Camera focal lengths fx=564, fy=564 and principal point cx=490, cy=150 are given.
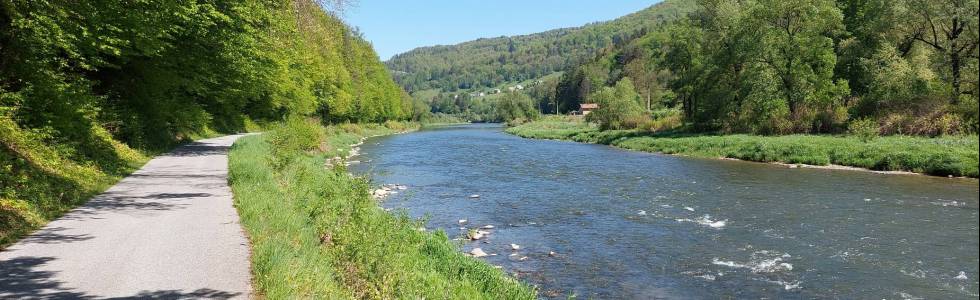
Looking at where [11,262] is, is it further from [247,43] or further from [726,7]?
[726,7]

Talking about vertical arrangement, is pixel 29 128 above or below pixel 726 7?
below

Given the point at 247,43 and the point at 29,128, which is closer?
the point at 29,128

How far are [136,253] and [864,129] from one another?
129ft

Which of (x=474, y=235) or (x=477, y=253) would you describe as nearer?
(x=477, y=253)

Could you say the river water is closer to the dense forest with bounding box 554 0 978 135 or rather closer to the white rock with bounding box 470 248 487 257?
the white rock with bounding box 470 248 487 257

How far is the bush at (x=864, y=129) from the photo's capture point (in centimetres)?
3368

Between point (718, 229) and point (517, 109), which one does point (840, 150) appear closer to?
point (718, 229)

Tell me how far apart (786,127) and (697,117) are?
9.61 metres

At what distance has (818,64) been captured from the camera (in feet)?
141

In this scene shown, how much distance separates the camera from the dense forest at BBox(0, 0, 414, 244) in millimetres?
12945

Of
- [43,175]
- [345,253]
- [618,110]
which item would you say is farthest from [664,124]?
[43,175]

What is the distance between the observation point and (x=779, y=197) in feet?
66.7

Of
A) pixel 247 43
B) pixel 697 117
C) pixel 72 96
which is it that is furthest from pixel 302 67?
pixel 697 117

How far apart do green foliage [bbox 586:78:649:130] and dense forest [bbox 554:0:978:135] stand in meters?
6.98
